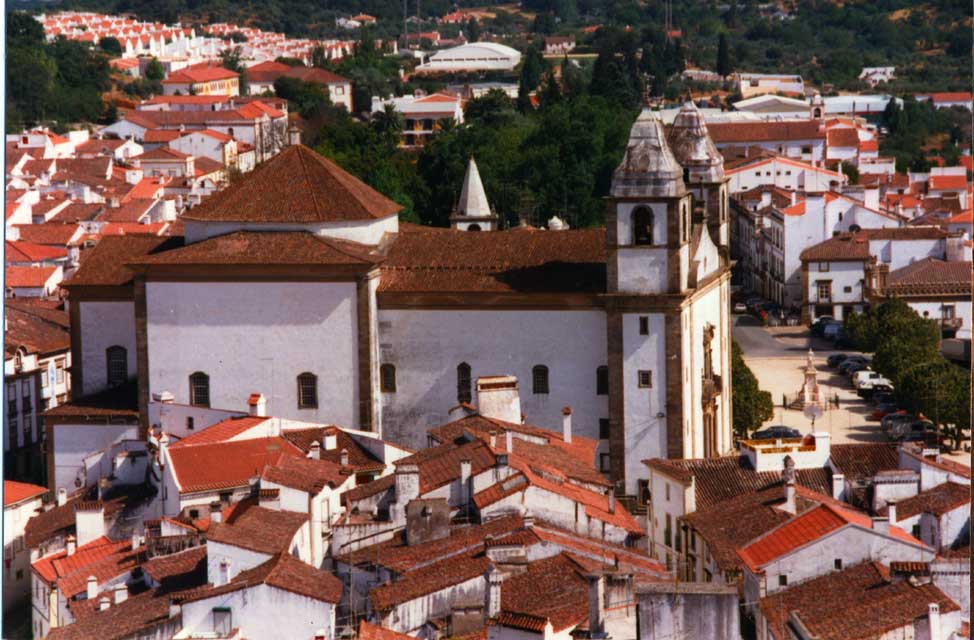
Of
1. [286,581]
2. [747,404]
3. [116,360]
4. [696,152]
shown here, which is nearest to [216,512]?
[286,581]

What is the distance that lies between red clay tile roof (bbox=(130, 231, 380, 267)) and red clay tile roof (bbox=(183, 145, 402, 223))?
0.97ft

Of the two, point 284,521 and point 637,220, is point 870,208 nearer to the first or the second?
point 637,220

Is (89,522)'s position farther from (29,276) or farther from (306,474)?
(29,276)

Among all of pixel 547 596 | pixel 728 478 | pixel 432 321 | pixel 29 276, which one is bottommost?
pixel 29 276

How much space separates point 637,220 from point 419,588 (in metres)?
11.2

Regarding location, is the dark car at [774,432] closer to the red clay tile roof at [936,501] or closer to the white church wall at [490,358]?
the white church wall at [490,358]

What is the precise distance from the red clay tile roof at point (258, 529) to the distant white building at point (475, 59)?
287 feet

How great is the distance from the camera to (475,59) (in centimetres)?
11362

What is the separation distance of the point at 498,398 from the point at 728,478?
3.81 m

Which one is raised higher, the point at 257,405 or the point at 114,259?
the point at 114,259

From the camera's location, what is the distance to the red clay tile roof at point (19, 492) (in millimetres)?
30766

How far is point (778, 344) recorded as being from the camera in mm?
52125

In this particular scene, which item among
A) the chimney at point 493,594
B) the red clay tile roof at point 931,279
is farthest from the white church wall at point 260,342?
the red clay tile roof at point 931,279

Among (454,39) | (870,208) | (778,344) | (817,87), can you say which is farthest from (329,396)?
(454,39)
